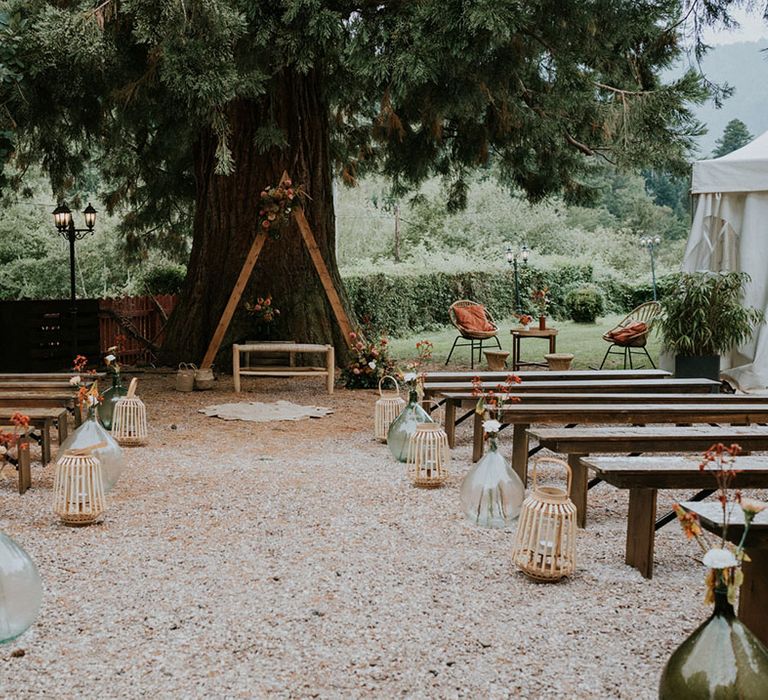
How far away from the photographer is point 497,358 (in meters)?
9.23

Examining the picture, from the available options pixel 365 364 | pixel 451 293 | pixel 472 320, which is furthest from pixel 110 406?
pixel 451 293

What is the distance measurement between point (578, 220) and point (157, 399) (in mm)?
20730

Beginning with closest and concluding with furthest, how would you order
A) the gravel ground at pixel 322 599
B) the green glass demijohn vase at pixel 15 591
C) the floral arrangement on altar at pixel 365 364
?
1. the gravel ground at pixel 322 599
2. the green glass demijohn vase at pixel 15 591
3. the floral arrangement on altar at pixel 365 364

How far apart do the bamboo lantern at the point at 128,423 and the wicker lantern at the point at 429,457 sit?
6.46 feet

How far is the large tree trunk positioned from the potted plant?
10.6ft

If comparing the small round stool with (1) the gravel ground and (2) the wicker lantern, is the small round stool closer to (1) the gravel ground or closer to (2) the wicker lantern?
(1) the gravel ground

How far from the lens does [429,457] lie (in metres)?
4.50

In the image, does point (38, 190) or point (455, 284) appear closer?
point (455, 284)

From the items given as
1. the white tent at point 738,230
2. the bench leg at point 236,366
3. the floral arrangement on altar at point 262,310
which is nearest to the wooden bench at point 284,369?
the bench leg at point 236,366

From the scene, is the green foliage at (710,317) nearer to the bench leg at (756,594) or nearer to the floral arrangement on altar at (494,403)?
the floral arrangement on altar at (494,403)

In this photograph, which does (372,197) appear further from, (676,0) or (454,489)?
(454,489)

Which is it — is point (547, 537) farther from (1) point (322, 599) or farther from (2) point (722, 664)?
(2) point (722, 664)

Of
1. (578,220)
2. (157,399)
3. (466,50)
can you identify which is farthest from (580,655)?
(578,220)

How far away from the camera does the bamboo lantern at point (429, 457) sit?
446 cm
